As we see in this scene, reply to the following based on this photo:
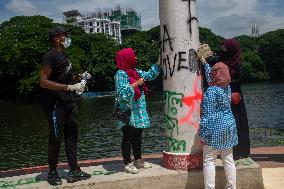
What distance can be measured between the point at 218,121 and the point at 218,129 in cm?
9

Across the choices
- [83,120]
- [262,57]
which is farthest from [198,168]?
[262,57]

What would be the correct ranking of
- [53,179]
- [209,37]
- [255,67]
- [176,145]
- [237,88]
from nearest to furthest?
[53,179] → [176,145] → [237,88] → [209,37] → [255,67]

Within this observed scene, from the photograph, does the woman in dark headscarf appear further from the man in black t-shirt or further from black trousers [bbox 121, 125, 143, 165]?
the man in black t-shirt

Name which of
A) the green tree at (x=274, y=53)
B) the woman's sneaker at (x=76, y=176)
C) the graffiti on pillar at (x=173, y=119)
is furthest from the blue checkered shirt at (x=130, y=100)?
the green tree at (x=274, y=53)

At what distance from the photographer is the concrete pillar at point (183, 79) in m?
5.52

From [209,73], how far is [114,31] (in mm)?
125885

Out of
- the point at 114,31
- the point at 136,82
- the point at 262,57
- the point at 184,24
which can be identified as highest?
the point at 114,31

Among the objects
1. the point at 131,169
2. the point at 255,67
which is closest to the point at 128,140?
the point at 131,169

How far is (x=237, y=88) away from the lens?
18.9ft

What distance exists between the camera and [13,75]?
5491 centimetres

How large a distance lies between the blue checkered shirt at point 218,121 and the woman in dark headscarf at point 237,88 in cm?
76

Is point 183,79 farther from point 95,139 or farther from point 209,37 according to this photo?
point 209,37

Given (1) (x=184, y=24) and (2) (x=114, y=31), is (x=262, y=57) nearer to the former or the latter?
(2) (x=114, y=31)

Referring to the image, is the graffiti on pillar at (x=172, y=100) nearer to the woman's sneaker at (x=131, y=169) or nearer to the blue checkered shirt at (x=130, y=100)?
the blue checkered shirt at (x=130, y=100)
